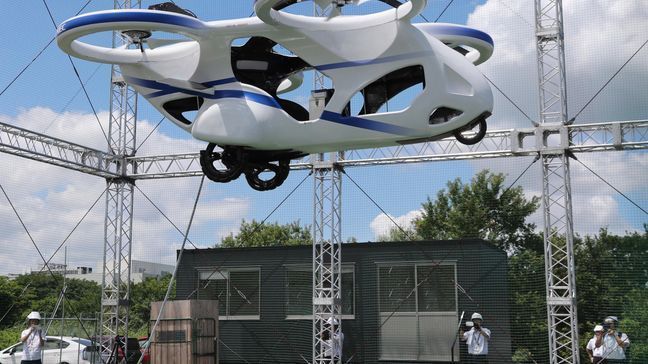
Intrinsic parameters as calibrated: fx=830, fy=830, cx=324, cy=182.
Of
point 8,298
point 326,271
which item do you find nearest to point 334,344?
point 326,271

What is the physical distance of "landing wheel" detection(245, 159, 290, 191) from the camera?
7527 mm

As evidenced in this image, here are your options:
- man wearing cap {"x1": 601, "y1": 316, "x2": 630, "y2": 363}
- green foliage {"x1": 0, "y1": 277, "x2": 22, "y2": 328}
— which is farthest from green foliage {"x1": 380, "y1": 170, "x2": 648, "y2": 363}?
green foliage {"x1": 0, "y1": 277, "x2": 22, "y2": 328}

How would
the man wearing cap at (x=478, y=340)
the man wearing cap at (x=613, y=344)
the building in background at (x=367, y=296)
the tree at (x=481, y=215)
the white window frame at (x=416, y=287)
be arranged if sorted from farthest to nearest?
the tree at (x=481, y=215)
the white window frame at (x=416, y=287)
the building in background at (x=367, y=296)
the man wearing cap at (x=478, y=340)
the man wearing cap at (x=613, y=344)

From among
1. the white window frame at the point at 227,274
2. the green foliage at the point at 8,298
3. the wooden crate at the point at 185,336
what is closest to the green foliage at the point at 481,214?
the white window frame at the point at 227,274

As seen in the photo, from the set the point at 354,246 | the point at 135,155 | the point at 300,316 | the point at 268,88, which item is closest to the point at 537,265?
Result: the point at 354,246

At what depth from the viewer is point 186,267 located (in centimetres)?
1532

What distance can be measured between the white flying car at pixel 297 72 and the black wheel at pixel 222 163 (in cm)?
1

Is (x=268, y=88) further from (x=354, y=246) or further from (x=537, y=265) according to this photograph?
(x=537, y=265)

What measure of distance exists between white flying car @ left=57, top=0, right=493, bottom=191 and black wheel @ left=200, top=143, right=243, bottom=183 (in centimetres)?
1

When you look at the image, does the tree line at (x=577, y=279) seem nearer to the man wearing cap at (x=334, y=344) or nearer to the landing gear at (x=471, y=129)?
the man wearing cap at (x=334, y=344)

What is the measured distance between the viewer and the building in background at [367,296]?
13.0 metres

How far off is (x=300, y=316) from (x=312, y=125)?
8.03m

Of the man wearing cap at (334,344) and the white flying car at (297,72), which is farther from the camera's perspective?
the man wearing cap at (334,344)

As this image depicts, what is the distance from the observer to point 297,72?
24.2 feet
